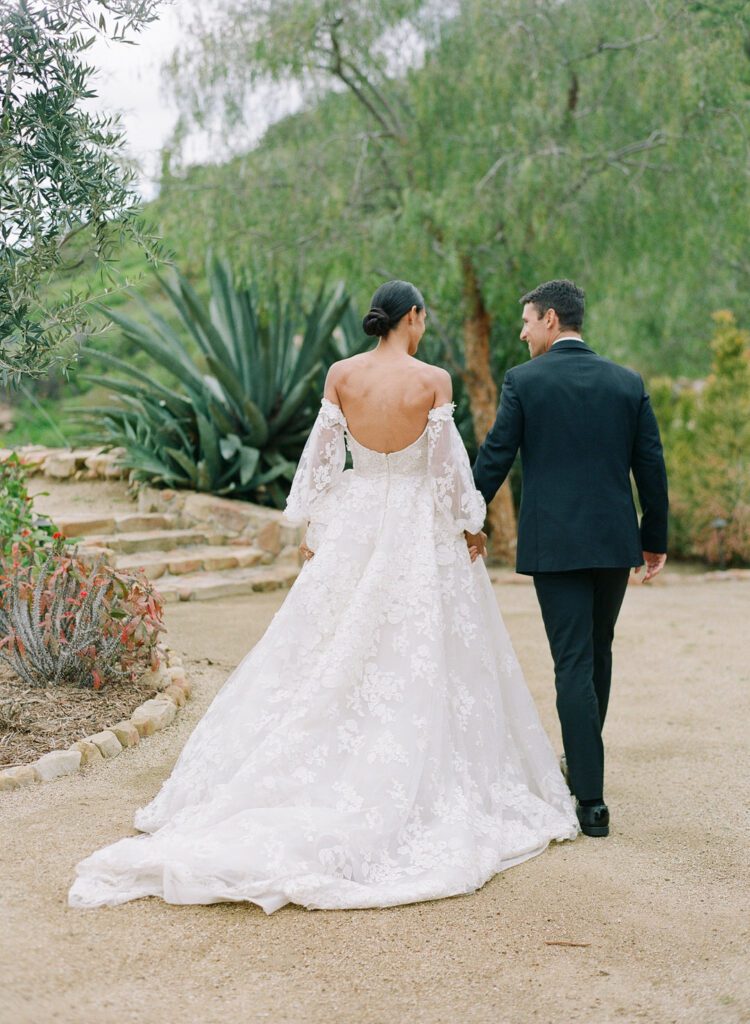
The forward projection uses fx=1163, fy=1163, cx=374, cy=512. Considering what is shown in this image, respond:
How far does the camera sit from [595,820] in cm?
397

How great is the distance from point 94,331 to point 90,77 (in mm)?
891

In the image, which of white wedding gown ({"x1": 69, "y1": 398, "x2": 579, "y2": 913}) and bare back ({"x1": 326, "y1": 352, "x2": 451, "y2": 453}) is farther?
bare back ({"x1": 326, "y1": 352, "x2": 451, "y2": 453})

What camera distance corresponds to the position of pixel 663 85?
9594 millimetres

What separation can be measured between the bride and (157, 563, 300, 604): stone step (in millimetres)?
4059

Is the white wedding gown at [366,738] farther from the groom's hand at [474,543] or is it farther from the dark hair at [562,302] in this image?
the dark hair at [562,302]

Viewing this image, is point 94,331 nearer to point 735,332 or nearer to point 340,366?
point 340,366

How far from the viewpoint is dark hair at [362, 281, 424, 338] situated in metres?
4.00

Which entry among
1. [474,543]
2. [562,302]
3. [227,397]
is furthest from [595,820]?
[227,397]

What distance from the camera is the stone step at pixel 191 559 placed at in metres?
8.48

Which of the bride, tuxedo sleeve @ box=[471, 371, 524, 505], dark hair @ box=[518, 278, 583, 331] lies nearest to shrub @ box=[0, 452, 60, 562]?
the bride

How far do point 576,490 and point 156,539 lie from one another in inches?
220

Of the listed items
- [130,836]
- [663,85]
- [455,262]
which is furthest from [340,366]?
[663,85]

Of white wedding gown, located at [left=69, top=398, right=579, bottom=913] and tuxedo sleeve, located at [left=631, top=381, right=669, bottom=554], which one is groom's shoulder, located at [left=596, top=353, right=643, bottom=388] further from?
white wedding gown, located at [left=69, top=398, right=579, bottom=913]

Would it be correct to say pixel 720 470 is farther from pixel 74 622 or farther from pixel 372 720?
pixel 372 720
